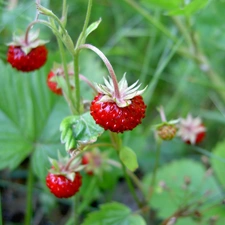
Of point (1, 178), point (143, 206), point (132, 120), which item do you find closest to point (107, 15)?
point (1, 178)

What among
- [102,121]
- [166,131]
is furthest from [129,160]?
Result: [102,121]

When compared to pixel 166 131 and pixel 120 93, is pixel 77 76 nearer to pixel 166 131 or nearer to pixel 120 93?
pixel 120 93

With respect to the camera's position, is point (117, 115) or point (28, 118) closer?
point (117, 115)

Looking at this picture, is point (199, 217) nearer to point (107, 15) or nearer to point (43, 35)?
point (43, 35)

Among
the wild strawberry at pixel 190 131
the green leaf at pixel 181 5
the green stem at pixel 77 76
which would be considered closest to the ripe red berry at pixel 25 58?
the green stem at pixel 77 76

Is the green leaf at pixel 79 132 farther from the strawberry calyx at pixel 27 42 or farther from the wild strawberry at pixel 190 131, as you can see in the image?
the wild strawberry at pixel 190 131

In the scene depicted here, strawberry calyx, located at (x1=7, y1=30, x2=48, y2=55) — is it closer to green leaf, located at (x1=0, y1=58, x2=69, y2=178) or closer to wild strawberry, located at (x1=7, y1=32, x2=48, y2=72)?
wild strawberry, located at (x1=7, y1=32, x2=48, y2=72)

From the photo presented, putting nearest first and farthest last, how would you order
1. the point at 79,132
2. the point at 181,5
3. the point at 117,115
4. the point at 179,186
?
the point at 117,115 → the point at 79,132 → the point at 181,5 → the point at 179,186
